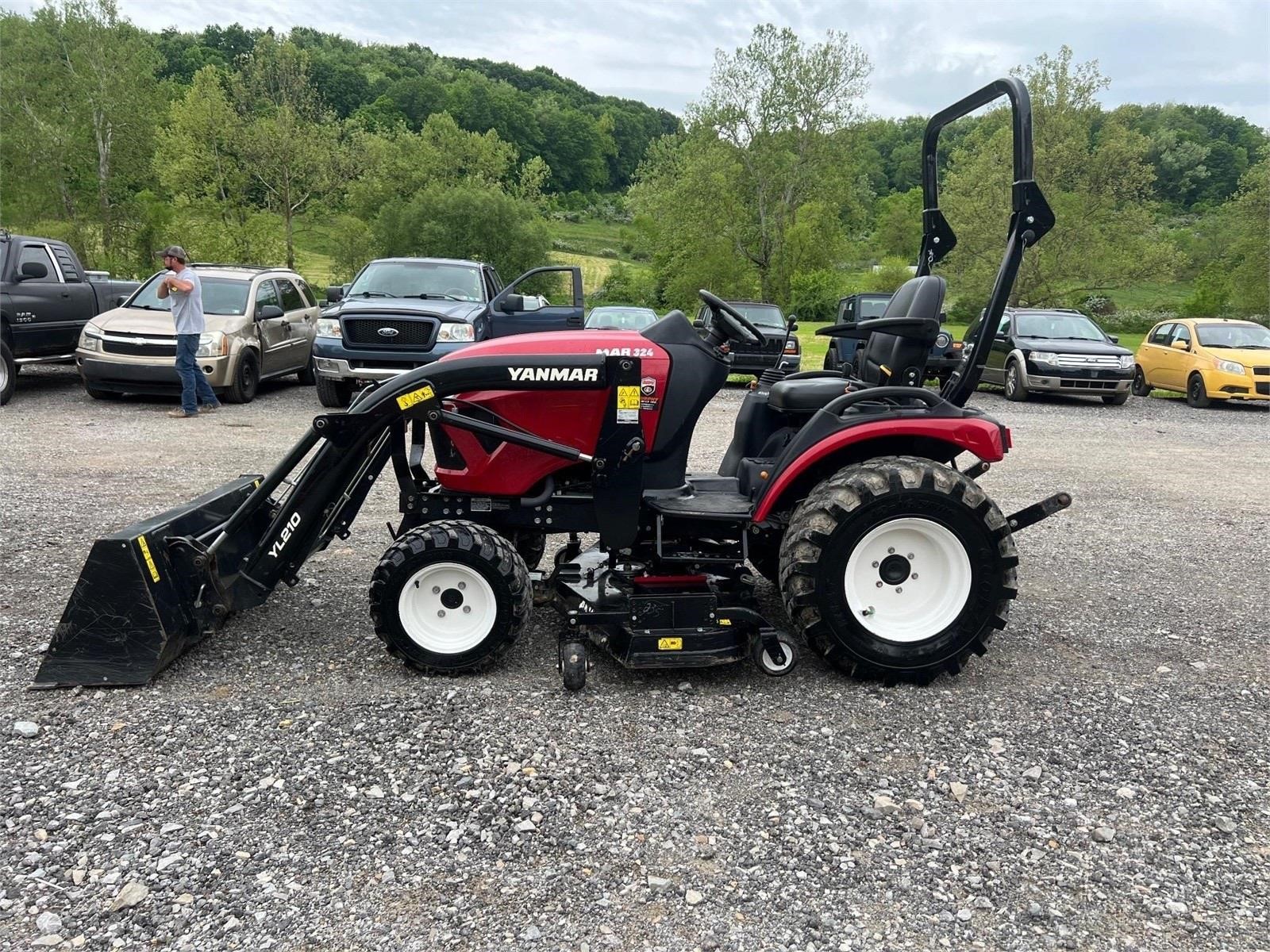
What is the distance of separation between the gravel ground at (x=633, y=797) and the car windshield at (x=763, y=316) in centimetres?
1171

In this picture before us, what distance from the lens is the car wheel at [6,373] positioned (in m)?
11.0

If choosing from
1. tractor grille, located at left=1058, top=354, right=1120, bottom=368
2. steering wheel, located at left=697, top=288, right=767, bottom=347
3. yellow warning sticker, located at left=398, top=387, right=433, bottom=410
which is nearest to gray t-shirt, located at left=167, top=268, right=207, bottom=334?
yellow warning sticker, located at left=398, top=387, right=433, bottom=410

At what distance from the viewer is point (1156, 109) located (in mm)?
79562

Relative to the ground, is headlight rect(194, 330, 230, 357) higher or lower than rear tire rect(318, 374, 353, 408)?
higher

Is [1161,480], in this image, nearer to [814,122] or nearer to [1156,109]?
[814,122]

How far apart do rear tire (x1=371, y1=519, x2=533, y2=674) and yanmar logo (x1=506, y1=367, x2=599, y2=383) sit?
2.16 ft

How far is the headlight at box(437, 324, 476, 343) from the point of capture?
10.6m

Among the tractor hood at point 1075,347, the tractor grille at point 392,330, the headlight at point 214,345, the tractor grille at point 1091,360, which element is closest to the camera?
the tractor grille at point 392,330

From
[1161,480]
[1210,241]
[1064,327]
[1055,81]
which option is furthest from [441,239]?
[1210,241]

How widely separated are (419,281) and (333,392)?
1.81 metres

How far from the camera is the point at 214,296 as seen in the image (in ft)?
39.1

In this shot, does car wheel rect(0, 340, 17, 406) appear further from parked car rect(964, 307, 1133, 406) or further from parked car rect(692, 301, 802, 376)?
parked car rect(964, 307, 1133, 406)

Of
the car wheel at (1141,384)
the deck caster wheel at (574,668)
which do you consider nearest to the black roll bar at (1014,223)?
the deck caster wheel at (574,668)

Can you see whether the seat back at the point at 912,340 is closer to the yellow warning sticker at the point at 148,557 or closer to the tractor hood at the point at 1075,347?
the yellow warning sticker at the point at 148,557
